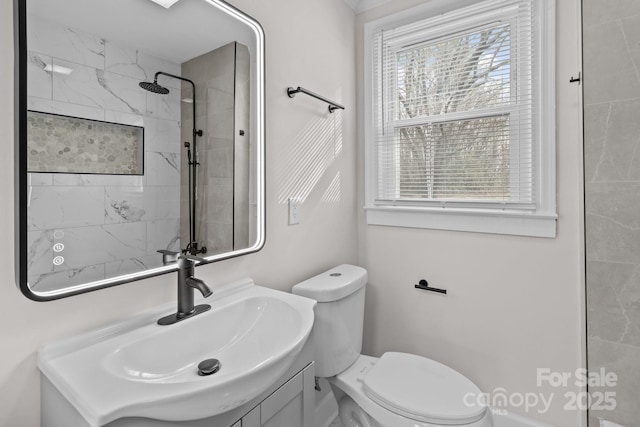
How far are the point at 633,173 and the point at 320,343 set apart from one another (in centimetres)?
135

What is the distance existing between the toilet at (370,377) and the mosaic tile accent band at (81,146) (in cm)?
81

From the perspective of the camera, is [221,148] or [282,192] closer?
[221,148]

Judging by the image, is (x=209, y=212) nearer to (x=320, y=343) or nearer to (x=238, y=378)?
(x=238, y=378)

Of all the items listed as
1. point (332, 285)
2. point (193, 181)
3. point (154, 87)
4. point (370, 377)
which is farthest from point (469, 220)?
point (154, 87)

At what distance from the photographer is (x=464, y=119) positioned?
1607 millimetres

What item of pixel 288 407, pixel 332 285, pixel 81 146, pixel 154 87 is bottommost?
pixel 288 407

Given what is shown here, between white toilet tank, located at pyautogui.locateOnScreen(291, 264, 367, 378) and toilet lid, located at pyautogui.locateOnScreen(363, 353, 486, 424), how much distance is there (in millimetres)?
149

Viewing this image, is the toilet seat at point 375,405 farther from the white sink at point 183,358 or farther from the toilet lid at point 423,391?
the white sink at point 183,358

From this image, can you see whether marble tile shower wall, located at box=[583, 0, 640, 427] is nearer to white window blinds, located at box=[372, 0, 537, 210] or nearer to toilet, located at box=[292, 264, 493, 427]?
white window blinds, located at box=[372, 0, 537, 210]

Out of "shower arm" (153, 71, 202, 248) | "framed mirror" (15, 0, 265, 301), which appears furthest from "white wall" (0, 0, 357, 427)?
"shower arm" (153, 71, 202, 248)

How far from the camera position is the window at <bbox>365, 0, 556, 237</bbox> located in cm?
143

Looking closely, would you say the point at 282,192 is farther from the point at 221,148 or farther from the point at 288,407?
the point at 288,407

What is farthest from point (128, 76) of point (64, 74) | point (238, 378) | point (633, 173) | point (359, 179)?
point (633, 173)

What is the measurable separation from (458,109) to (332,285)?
3.61 ft
